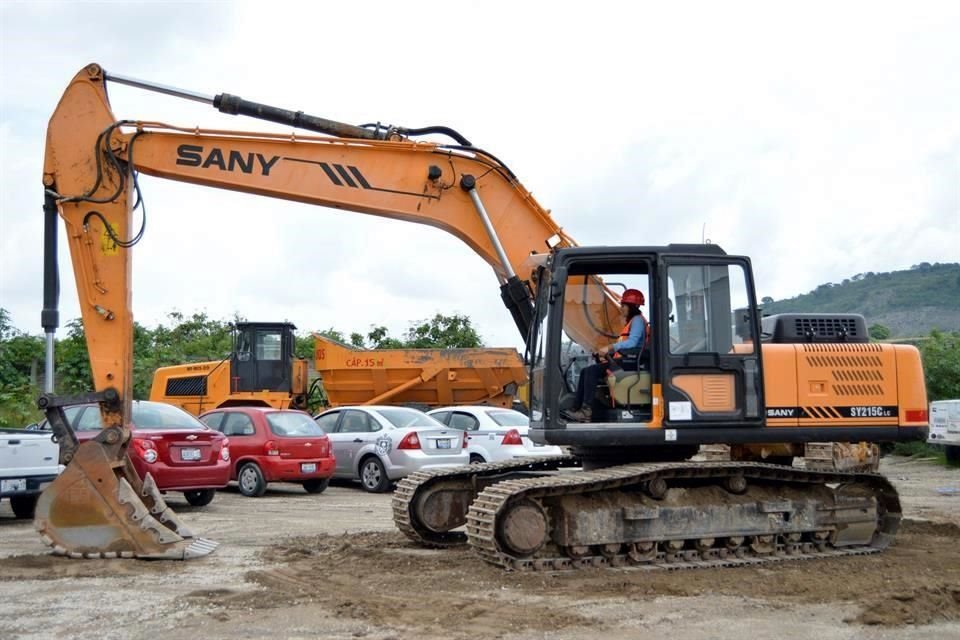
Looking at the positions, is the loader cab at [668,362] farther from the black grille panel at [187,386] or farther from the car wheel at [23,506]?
the black grille panel at [187,386]

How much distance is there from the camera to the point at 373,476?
61.1ft

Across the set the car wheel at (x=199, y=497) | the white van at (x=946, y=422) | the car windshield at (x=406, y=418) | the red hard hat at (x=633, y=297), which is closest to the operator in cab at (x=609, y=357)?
the red hard hat at (x=633, y=297)

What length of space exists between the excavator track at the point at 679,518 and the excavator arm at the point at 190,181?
1411mm

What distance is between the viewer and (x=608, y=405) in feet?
32.1

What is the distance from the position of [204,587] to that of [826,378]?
219 inches

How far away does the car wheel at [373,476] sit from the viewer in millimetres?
18391

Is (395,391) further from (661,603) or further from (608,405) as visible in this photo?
(661,603)

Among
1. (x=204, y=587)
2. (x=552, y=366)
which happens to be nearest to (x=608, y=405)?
(x=552, y=366)

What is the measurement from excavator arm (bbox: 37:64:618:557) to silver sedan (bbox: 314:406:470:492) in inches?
295

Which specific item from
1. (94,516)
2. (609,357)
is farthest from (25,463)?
(609,357)

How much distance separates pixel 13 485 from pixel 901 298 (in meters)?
75.1

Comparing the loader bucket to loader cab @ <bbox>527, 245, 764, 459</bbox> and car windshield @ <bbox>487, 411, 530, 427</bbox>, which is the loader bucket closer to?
loader cab @ <bbox>527, 245, 764, 459</bbox>

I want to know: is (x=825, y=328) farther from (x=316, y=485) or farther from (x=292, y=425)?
(x=316, y=485)

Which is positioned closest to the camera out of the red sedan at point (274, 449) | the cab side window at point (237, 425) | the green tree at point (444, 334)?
the red sedan at point (274, 449)
